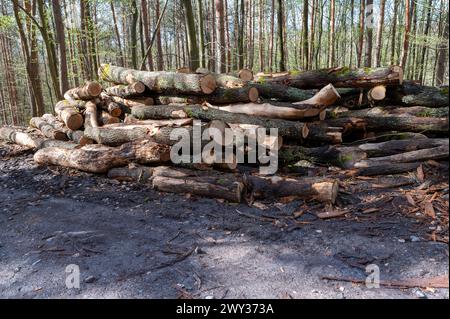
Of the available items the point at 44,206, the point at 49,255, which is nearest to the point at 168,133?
the point at 44,206

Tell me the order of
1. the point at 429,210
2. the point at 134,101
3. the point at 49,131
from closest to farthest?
the point at 429,210, the point at 134,101, the point at 49,131

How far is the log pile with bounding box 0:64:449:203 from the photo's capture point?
5129mm

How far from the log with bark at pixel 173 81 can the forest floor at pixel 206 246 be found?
2.44 m

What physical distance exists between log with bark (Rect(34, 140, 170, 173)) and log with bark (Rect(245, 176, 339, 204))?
172cm

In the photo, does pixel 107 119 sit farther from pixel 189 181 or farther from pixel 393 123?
pixel 393 123

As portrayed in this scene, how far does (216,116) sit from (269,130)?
3.55 ft

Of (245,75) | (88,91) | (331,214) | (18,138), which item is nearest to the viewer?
(331,214)

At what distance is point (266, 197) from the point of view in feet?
16.1

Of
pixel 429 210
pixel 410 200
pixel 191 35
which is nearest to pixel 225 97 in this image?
pixel 191 35

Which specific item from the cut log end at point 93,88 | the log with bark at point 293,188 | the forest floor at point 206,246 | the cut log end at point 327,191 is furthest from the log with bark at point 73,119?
the cut log end at point 327,191

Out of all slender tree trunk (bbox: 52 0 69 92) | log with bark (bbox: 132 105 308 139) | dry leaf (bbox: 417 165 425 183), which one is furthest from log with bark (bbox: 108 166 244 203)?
slender tree trunk (bbox: 52 0 69 92)

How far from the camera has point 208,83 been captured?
6562mm
